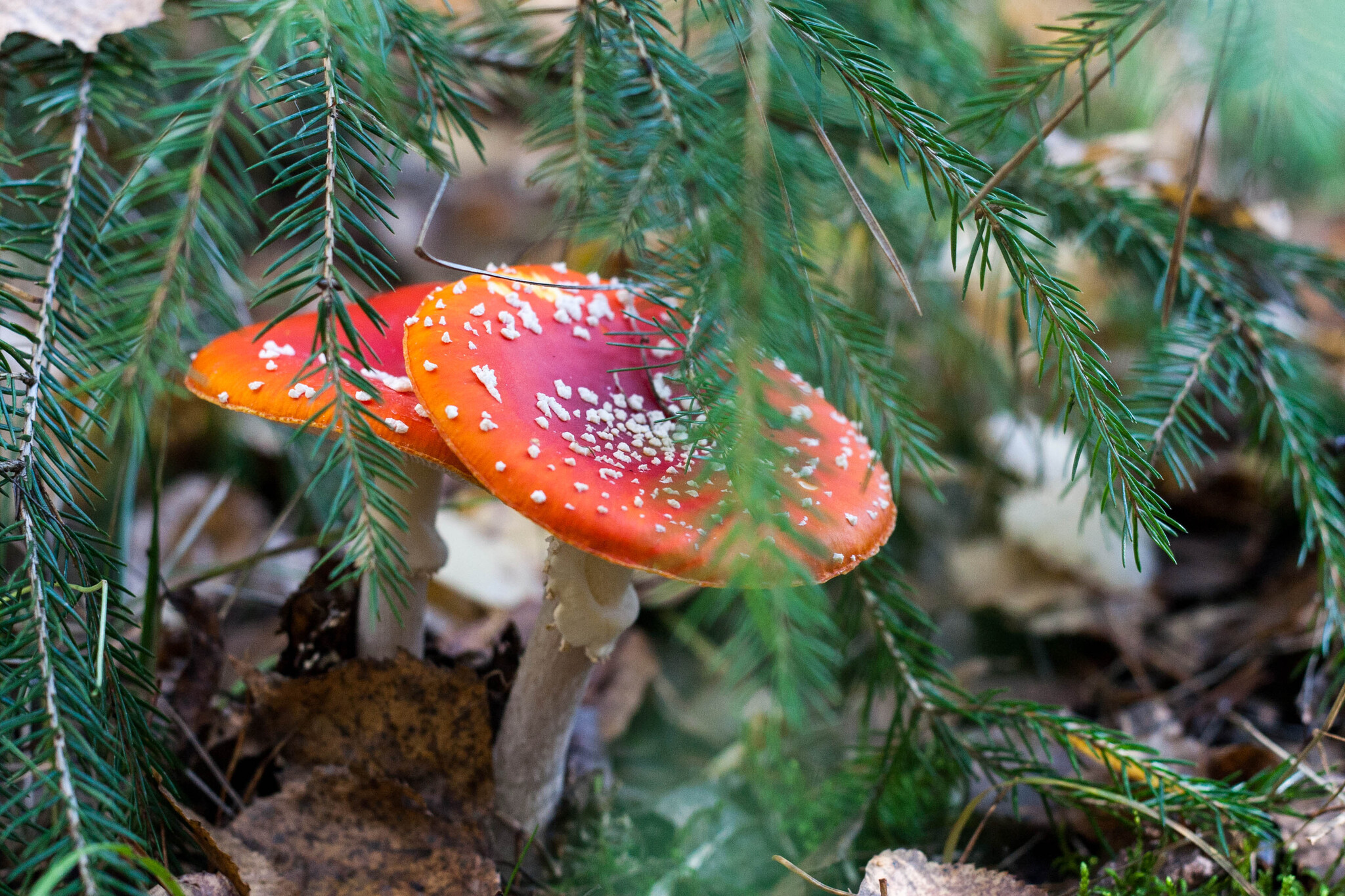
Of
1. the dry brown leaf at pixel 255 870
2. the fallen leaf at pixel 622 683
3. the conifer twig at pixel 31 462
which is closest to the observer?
the conifer twig at pixel 31 462

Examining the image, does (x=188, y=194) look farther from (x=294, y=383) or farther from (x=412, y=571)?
(x=412, y=571)

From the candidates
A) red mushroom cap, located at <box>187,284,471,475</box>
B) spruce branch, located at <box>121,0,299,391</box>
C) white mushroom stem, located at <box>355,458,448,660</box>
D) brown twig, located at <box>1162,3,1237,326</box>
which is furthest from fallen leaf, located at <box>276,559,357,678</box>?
brown twig, located at <box>1162,3,1237,326</box>

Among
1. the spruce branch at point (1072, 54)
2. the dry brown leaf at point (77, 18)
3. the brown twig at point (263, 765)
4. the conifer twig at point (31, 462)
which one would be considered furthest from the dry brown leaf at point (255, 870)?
the spruce branch at point (1072, 54)

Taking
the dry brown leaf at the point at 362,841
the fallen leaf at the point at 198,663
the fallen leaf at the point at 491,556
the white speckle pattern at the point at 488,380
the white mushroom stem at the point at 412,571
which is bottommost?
the fallen leaf at the point at 491,556

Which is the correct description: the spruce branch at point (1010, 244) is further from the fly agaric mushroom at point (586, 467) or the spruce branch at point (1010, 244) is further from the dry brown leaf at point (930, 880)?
the dry brown leaf at point (930, 880)

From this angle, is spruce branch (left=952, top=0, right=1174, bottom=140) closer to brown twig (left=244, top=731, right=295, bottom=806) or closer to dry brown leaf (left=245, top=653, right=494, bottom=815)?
dry brown leaf (left=245, top=653, right=494, bottom=815)

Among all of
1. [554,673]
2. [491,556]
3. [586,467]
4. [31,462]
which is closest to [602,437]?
[586,467]
